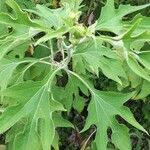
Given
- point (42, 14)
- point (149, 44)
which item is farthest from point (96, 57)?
point (149, 44)

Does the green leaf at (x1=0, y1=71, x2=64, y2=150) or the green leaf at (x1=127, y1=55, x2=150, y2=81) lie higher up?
the green leaf at (x1=127, y1=55, x2=150, y2=81)

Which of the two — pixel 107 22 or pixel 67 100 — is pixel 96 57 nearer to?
pixel 107 22

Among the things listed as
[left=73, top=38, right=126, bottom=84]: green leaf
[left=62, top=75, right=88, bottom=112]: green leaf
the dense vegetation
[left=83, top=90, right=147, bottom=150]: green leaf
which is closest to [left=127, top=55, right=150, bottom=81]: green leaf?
the dense vegetation

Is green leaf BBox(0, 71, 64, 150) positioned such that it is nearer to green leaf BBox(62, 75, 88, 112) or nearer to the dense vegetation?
the dense vegetation

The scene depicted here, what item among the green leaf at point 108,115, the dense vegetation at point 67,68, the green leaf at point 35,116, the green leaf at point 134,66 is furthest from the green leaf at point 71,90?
the green leaf at point 134,66

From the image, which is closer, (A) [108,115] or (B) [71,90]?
(A) [108,115]

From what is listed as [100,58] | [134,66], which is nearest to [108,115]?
[100,58]

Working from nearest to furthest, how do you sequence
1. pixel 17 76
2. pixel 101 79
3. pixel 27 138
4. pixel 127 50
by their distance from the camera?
pixel 127 50 → pixel 27 138 → pixel 17 76 → pixel 101 79

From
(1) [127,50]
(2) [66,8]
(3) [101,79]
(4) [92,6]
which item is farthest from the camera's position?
(3) [101,79]

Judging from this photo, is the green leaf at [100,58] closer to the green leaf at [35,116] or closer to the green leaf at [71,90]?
the green leaf at [35,116]

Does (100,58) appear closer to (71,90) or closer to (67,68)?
(67,68)

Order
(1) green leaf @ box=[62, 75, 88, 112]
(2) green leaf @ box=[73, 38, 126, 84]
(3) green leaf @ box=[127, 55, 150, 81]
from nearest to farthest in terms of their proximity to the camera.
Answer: (3) green leaf @ box=[127, 55, 150, 81]
(2) green leaf @ box=[73, 38, 126, 84]
(1) green leaf @ box=[62, 75, 88, 112]
